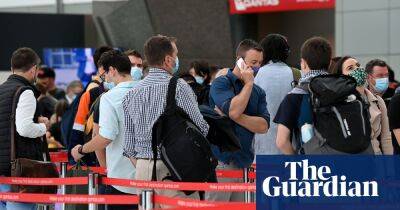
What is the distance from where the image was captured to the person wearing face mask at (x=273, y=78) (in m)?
8.37

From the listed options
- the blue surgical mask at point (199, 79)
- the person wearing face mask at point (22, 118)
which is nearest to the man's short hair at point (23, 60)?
the person wearing face mask at point (22, 118)

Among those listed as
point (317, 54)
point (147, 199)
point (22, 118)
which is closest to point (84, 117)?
point (22, 118)

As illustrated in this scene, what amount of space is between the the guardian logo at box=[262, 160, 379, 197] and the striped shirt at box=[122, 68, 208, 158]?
728 millimetres

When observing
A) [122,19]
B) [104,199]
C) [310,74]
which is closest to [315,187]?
[310,74]

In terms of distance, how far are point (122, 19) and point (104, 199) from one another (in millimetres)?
14509

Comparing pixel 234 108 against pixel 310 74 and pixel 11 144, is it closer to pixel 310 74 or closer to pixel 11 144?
pixel 310 74

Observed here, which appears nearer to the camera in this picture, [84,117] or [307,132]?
[307,132]

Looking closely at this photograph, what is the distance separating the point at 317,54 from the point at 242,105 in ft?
3.09

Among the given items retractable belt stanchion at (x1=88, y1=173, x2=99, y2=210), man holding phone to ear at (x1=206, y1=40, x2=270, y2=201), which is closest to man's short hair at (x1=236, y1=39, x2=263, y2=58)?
man holding phone to ear at (x1=206, y1=40, x2=270, y2=201)

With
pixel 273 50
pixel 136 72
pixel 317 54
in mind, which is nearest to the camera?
pixel 317 54

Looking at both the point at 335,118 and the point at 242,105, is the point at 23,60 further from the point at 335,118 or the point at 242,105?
the point at 335,118

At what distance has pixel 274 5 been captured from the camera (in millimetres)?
20984

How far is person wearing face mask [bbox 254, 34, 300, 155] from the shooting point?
8367 millimetres

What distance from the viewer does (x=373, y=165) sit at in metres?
6.42
